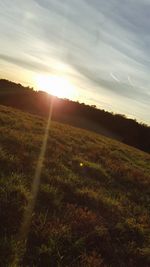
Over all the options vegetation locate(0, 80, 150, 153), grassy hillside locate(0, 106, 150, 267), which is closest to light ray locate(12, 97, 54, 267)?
grassy hillside locate(0, 106, 150, 267)

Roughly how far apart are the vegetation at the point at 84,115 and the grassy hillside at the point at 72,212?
2430cm

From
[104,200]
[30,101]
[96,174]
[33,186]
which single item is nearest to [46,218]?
[33,186]

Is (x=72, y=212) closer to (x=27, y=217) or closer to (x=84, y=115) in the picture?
(x=27, y=217)

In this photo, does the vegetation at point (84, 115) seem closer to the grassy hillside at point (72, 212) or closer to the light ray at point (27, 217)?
the grassy hillside at point (72, 212)

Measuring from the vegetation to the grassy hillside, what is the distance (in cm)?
2430

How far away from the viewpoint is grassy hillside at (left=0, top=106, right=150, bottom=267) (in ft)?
23.3

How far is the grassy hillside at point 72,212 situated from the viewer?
7.11 metres

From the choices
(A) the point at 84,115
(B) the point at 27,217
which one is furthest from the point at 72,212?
(A) the point at 84,115

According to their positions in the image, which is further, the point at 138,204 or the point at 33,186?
the point at 138,204

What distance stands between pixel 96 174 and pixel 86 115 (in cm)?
2900

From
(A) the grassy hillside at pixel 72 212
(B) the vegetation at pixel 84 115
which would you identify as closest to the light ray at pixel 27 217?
(A) the grassy hillside at pixel 72 212

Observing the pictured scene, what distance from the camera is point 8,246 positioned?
656cm

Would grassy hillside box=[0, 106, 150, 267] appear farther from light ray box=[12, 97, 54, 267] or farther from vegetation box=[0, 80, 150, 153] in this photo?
vegetation box=[0, 80, 150, 153]

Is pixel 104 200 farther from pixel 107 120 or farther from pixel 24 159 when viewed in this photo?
pixel 107 120
